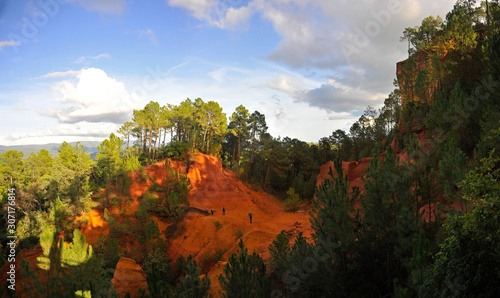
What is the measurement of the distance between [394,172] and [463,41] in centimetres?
2601

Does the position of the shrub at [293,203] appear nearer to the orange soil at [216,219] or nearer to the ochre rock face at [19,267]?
the orange soil at [216,219]

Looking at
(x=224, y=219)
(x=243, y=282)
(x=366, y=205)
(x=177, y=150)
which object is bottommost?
(x=224, y=219)

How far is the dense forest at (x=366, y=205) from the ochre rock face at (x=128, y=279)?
0.67 metres

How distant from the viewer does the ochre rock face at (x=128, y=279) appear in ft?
56.5

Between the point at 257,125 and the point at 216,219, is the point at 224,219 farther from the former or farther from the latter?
the point at 257,125

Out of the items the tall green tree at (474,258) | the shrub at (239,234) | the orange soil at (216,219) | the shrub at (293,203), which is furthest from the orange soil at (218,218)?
the tall green tree at (474,258)

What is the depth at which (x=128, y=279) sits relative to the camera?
17688 mm

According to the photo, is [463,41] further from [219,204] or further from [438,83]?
[219,204]

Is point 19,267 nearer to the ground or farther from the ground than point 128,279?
nearer to the ground

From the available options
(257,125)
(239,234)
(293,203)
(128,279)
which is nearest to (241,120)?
(257,125)

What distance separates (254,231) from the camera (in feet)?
76.1

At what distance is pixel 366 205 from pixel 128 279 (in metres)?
16.6

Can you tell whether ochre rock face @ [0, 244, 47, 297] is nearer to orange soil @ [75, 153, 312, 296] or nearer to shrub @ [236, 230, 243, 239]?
orange soil @ [75, 153, 312, 296]

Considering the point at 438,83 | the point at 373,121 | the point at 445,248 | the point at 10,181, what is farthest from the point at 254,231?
the point at 10,181
